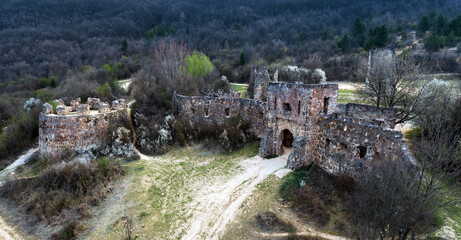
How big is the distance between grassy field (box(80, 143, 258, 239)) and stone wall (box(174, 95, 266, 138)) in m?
2.42

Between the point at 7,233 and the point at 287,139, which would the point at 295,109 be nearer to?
the point at 287,139

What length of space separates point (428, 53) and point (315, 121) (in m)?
39.5

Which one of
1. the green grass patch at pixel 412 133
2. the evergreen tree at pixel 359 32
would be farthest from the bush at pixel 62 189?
the evergreen tree at pixel 359 32

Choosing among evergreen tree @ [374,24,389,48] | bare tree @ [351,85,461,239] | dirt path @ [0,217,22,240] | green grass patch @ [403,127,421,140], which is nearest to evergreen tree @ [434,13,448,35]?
evergreen tree @ [374,24,389,48]

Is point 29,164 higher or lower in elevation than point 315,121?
lower

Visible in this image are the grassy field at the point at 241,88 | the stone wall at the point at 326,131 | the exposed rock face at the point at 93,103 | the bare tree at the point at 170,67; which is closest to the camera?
the stone wall at the point at 326,131

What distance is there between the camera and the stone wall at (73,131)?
1741 cm

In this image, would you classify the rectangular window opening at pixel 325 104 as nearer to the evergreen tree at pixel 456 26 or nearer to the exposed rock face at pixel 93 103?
the exposed rock face at pixel 93 103

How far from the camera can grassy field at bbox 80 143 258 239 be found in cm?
1135

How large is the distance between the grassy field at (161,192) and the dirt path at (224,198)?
Answer: 0.46 metres

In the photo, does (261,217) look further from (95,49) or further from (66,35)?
(66,35)

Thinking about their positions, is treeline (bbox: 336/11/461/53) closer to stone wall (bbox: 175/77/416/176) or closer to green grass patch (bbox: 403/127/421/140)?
green grass patch (bbox: 403/127/421/140)

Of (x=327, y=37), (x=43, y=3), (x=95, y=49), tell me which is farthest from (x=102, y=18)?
(x=327, y=37)

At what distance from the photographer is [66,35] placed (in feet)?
220
